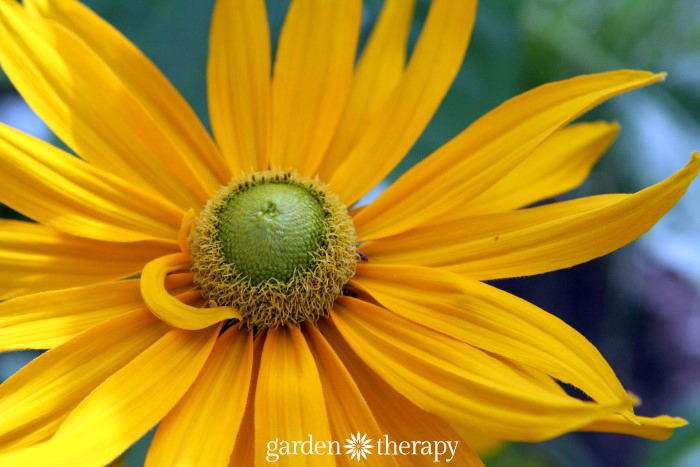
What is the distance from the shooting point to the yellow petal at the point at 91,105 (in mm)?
1099

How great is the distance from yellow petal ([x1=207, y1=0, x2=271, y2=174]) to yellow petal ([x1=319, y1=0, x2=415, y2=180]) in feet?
0.41

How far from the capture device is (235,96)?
1.25 m

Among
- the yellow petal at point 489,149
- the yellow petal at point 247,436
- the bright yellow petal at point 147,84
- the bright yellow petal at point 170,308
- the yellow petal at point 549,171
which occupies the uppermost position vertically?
the bright yellow petal at point 147,84

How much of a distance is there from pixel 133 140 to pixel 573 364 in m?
0.74

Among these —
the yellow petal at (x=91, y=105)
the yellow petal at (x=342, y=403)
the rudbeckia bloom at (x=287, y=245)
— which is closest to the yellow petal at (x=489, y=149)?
the rudbeckia bloom at (x=287, y=245)

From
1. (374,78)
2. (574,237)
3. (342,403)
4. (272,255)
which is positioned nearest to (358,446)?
(342,403)

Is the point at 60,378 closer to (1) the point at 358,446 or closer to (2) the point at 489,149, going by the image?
(1) the point at 358,446

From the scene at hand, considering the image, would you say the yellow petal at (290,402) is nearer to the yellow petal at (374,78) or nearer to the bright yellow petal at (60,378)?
the bright yellow petal at (60,378)

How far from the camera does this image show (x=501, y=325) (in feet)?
3.26

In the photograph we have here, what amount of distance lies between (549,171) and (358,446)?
59 cm

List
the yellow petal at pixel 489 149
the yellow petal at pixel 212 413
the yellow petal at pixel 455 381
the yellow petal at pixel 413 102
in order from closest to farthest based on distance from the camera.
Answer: the yellow petal at pixel 455 381, the yellow petal at pixel 212 413, the yellow petal at pixel 489 149, the yellow petal at pixel 413 102

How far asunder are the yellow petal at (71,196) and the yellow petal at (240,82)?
17cm

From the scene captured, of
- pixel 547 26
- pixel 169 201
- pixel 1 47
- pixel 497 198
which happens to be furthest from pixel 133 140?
pixel 547 26

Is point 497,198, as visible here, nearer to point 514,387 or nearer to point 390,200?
point 390,200
